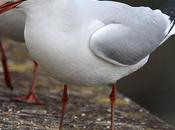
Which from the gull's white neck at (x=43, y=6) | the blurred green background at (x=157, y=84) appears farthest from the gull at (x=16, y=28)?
the blurred green background at (x=157, y=84)

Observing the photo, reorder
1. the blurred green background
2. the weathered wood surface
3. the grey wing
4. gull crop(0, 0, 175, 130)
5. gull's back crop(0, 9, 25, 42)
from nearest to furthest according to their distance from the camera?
gull crop(0, 0, 175, 130) < the grey wing < the weathered wood surface < gull's back crop(0, 9, 25, 42) < the blurred green background

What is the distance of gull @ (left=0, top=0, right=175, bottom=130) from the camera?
4.11 metres

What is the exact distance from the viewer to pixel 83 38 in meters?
4.16

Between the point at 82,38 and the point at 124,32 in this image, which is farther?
the point at 124,32

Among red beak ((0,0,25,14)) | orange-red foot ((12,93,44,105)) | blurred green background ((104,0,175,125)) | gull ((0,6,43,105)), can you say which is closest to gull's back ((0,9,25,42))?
gull ((0,6,43,105))

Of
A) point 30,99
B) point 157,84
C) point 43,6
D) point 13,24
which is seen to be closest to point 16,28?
point 13,24

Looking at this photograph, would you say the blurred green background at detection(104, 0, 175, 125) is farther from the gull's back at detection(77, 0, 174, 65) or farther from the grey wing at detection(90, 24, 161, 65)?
the grey wing at detection(90, 24, 161, 65)

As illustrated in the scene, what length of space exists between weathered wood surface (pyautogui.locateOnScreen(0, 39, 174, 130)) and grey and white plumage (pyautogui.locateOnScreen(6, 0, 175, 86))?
0.60m

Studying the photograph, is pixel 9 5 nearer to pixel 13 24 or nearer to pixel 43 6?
pixel 43 6

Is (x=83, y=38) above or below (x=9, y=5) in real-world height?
below

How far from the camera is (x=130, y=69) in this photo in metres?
4.65

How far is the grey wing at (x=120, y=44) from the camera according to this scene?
13.9ft

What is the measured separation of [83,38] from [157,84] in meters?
5.18

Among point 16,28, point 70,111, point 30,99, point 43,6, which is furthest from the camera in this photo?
point 30,99
